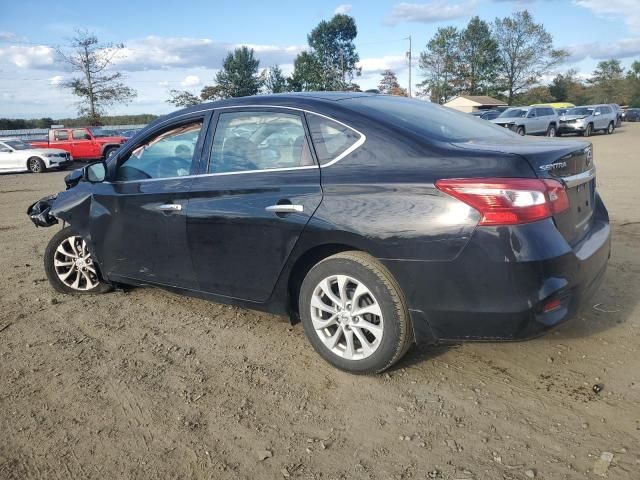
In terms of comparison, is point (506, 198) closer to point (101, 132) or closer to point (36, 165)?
point (36, 165)

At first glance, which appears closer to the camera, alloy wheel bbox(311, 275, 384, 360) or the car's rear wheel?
alloy wheel bbox(311, 275, 384, 360)

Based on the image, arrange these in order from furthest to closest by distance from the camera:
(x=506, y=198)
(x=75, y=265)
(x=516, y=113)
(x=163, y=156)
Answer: (x=516, y=113) → (x=75, y=265) → (x=163, y=156) → (x=506, y=198)

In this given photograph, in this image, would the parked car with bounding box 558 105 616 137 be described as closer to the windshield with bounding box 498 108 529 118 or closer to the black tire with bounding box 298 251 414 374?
the windshield with bounding box 498 108 529 118

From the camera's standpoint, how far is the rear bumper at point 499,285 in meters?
2.65

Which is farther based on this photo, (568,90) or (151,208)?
(568,90)

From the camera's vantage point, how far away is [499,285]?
2686 millimetres

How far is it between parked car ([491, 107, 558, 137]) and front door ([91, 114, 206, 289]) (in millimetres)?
26686

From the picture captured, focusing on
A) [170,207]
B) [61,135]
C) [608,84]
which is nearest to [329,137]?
[170,207]

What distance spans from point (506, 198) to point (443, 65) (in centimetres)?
8739

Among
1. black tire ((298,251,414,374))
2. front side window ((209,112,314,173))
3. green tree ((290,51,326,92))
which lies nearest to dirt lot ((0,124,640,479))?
black tire ((298,251,414,374))

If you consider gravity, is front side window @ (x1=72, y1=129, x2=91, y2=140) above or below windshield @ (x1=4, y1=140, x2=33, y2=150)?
above

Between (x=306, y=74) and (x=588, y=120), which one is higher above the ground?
(x=306, y=74)

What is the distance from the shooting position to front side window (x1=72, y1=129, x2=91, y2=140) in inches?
967

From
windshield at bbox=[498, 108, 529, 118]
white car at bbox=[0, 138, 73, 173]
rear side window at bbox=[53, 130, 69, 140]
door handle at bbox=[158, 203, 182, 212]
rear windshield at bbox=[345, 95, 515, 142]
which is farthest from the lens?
windshield at bbox=[498, 108, 529, 118]
